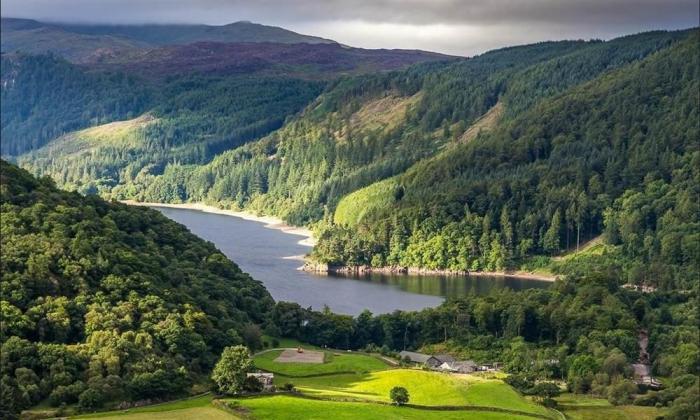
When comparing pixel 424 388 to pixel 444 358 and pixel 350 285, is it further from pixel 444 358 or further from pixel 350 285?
pixel 350 285

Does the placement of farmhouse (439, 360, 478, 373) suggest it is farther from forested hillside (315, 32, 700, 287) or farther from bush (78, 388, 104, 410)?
forested hillside (315, 32, 700, 287)

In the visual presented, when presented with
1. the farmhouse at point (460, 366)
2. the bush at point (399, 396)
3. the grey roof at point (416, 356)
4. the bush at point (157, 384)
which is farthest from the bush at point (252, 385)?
the grey roof at point (416, 356)

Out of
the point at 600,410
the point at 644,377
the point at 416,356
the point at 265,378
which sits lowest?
the point at 600,410

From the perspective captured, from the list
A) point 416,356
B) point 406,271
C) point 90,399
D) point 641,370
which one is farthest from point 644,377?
point 406,271

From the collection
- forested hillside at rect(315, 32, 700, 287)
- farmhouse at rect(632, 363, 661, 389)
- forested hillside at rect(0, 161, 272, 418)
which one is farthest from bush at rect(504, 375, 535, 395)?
forested hillside at rect(315, 32, 700, 287)

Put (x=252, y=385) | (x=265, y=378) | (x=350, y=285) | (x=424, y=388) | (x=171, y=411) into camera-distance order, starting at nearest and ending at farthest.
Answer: (x=171, y=411)
(x=252, y=385)
(x=265, y=378)
(x=424, y=388)
(x=350, y=285)

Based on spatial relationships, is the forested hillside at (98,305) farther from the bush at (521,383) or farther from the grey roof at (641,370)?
the grey roof at (641,370)
